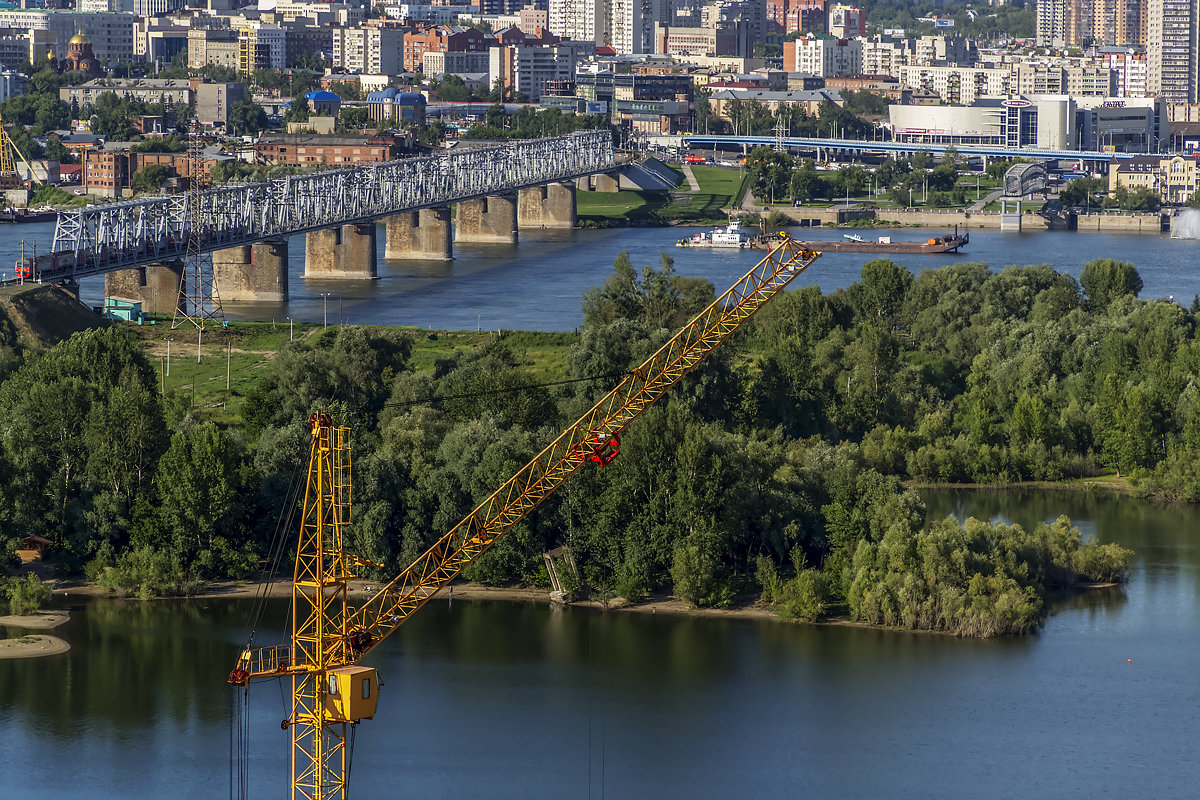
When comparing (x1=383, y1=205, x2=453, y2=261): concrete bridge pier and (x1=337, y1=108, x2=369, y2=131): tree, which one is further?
(x1=337, y1=108, x2=369, y2=131): tree

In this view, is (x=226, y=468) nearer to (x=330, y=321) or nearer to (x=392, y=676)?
(x=392, y=676)

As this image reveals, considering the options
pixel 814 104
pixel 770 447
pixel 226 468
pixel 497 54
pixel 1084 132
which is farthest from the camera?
pixel 497 54

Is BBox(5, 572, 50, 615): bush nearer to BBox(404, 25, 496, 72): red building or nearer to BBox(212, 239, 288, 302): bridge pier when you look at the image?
BBox(212, 239, 288, 302): bridge pier

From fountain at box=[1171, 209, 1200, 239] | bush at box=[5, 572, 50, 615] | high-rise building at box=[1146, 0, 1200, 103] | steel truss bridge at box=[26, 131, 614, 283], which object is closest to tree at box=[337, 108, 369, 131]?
steel truss bridge at box=[26, 131, 614, 283]

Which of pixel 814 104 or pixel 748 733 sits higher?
pixel 814 104

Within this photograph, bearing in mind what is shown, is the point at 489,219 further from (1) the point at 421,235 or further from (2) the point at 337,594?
(2) the point at 337,594

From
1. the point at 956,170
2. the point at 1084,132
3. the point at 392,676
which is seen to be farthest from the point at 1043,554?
the point at 1084,132

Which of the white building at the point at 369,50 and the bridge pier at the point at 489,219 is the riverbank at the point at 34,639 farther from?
the white building at the point at 369,50
